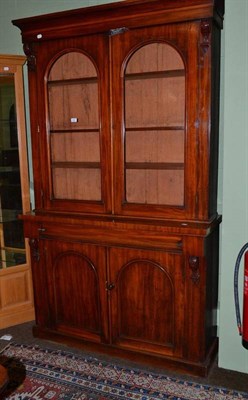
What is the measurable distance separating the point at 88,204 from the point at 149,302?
2.48ft

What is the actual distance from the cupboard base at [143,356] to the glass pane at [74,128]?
1.03 m

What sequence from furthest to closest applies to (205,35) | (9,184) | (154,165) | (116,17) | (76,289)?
(9,184), (76,289), (154,165), (116,17), (205,35)

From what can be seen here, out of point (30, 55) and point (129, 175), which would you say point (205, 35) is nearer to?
point (129, 175)

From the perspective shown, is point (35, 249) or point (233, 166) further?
point (35, 249)

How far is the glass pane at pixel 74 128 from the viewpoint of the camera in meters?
2.44

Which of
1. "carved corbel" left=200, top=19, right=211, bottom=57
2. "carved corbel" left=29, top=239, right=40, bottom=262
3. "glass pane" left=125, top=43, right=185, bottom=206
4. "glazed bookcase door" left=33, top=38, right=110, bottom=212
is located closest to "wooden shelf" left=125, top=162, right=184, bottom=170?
"glass pane" left=125, top=43, right=185, bottom=206

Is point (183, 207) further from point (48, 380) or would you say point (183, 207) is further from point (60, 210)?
point (48, 380)

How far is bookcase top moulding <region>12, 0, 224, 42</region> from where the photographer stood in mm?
2043

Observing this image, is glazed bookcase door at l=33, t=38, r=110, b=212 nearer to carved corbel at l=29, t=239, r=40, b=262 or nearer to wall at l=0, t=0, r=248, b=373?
carved corbel at l=29, t=239, r=40, b=262

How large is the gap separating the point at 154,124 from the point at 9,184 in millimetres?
1450

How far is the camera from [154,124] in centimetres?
230

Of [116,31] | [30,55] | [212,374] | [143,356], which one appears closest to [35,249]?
[143,356]

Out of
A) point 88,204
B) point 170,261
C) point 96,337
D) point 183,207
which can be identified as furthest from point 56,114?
point 96,337

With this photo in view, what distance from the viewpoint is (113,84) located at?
2.31m
